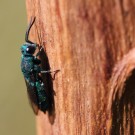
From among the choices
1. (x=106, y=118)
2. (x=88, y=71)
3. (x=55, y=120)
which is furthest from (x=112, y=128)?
(x=55, y=120)

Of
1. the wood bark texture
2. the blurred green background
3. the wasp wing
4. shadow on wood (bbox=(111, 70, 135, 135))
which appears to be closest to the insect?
the wasp wing

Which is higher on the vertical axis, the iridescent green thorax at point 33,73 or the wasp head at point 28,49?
the wasp head at point 28,49

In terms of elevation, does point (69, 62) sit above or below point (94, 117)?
above

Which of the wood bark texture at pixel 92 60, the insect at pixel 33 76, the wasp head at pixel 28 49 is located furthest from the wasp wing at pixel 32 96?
the wood bark texture at pixel 92 60

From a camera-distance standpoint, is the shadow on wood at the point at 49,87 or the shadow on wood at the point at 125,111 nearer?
the shadow on wood at the point at 125,111

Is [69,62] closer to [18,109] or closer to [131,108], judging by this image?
[131,108]

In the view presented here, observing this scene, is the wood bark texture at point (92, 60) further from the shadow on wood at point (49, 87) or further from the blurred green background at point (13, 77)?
the blurred green background at point (13, 77)
